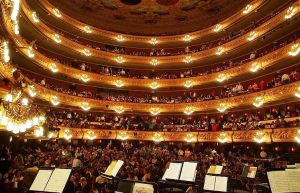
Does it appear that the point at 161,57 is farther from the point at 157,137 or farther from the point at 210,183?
the point at 210,183

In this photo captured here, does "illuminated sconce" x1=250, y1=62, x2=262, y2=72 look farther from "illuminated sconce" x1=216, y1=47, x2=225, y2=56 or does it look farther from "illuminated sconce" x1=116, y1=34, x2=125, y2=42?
"illuminated sconce" x1=116, y1=34, x2=125, y2=42

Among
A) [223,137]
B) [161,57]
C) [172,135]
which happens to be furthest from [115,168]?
[161,57]

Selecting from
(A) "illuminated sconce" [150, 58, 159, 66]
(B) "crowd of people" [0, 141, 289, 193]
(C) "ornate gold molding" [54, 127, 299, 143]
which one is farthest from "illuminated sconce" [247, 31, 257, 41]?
(A) "illuminated sconce" [150, 58, 159, 66]

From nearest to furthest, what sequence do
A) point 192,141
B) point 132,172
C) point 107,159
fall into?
point 132,172 → point 107,159 → point 192,141

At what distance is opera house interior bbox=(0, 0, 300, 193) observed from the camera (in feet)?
60.8

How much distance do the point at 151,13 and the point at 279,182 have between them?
34.6 m

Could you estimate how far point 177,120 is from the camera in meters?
32.2

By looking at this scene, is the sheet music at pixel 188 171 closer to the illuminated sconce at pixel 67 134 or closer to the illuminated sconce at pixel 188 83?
the illuminated sconce at pixel 67 134

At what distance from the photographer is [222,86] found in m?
31.9

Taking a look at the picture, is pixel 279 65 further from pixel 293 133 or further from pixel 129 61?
pixel 129 61

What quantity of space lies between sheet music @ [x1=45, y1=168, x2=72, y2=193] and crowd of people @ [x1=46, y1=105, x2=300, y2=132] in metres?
17.5

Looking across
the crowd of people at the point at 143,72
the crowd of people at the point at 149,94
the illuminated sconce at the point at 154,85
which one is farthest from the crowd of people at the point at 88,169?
the illuminated sconce at the point at 154,85

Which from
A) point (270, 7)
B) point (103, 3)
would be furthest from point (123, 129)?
point (270, 7)

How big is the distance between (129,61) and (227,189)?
29.5 metres
